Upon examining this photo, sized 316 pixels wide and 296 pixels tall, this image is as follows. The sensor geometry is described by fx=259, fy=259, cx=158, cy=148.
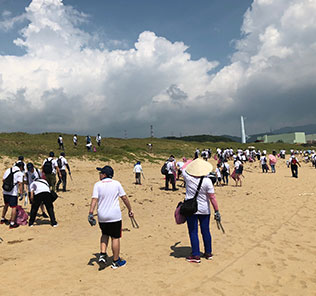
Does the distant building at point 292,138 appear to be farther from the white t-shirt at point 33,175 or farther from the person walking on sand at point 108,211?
the person walking on sand at point 108,211

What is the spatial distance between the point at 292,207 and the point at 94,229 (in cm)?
775

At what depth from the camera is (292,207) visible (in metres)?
10.4

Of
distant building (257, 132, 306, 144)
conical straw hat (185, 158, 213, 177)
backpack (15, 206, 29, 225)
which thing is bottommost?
backpack (15, 206, 29, 225)

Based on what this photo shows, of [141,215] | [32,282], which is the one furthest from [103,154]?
[32,282]

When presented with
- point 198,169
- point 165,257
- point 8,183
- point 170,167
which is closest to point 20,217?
point 8,183

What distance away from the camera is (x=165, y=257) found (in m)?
5.68

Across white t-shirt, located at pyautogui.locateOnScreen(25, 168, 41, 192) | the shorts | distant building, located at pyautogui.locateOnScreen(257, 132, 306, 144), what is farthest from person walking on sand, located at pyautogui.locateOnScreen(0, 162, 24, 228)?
distant building, located at pyautogui.locateOnScreen(257, 132, 306, 144)

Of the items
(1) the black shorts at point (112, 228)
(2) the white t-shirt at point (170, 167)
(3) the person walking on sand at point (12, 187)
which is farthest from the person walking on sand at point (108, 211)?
(2) the white t-shirt at point (170, 167)

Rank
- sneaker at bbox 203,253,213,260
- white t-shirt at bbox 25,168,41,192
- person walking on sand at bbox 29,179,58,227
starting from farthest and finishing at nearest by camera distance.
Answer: white t-shirt at bbox 25,168,41,192 < person walking on sand at bbox 29,179,58,227 < sneaker at bbox 203,253,213,260

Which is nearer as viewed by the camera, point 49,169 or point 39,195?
point 39,195

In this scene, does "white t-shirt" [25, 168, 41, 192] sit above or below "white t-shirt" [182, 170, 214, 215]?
above

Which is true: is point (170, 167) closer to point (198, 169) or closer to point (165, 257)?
point (165, 257)

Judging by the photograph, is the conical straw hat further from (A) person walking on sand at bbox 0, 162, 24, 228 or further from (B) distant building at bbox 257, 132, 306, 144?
(B) distant building at bbox 257, 132, 306, 144

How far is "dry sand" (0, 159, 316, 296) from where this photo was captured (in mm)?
4324
